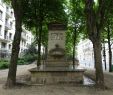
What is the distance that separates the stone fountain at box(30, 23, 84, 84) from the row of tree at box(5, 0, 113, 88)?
5.30 ft

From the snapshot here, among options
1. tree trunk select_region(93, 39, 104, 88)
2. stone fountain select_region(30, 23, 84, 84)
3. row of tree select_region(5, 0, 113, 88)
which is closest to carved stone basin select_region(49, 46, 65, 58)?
stone fountain select_region(30, 23, 84, 84)

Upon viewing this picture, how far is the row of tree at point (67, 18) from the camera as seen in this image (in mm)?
13102

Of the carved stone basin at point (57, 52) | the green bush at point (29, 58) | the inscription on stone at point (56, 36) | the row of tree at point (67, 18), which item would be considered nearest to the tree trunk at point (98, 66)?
the row of tree at point (67, 18)

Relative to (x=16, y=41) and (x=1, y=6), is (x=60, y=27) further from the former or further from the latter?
(x=1, y=6)

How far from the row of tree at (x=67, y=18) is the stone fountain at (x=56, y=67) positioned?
162 centimetres

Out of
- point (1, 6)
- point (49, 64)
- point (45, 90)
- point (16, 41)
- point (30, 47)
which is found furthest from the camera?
point (30, 47)

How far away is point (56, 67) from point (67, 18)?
13906mm

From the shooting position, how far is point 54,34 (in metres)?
18.5

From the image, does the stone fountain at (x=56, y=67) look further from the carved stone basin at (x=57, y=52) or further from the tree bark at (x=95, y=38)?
the tree bark at (x=95, y=38)

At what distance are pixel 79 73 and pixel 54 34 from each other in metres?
5.27

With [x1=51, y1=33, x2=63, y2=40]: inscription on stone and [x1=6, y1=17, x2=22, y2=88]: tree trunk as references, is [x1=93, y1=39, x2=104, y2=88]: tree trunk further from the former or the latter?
[x1=51, y1=33, x2=63, y2=40]: inscription on stone

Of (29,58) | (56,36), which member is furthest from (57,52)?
(29,58)

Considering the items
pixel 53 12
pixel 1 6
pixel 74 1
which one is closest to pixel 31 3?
pixel 53 12

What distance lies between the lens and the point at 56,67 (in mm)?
16656
